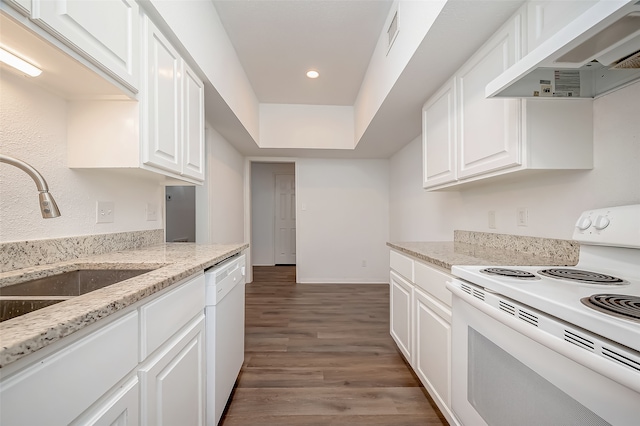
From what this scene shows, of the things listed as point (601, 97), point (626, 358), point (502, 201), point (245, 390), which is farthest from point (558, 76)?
point (245, 390)

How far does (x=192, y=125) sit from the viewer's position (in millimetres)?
1788

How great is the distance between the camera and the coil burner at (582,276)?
34.8 inches

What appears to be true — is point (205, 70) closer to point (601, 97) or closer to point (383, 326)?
point (601, 97)

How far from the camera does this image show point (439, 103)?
2.02m

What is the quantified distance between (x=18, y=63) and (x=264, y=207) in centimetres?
518

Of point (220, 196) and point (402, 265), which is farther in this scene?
point (220, 196)

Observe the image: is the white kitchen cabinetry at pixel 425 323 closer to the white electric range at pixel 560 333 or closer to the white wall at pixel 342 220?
the white electric range at pixel 560 333

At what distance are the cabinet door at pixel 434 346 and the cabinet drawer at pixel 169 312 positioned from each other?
1214 mm

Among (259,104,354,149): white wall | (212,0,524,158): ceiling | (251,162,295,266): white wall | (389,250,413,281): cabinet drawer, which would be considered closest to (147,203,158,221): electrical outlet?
(212,0,524,158): ceiling

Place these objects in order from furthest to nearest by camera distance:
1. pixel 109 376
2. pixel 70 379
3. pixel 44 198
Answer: pixel 44 198, pixel 109 376, pixel 70 379

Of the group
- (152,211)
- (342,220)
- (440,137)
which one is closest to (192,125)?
(152,211)

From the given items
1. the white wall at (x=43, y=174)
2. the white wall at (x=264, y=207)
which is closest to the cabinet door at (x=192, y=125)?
the white wall at (x=43, y=174)

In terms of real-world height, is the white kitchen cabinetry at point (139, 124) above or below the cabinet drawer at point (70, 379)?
above

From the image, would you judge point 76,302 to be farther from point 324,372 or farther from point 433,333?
point 324,372
